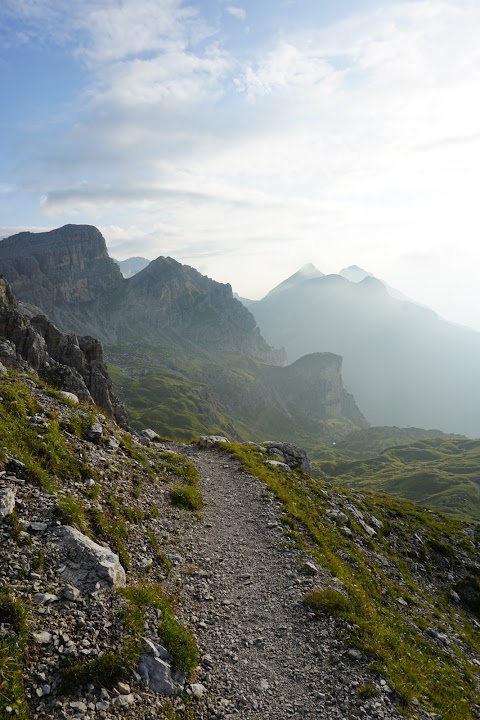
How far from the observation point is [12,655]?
9383 millimetres

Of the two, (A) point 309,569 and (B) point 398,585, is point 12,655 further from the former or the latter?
(B) point 398,585

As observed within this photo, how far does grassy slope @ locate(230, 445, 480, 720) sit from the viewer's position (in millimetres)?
15156

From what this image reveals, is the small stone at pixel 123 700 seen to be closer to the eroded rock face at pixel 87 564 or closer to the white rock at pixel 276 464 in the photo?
the eroded rock face at pixel 87 564

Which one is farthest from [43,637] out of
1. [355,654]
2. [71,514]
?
[355,654]

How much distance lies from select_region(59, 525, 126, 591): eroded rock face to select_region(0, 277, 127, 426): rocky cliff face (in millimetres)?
41065

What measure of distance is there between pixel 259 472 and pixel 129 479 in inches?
603

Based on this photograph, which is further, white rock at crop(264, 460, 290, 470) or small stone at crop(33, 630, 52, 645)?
white rock at crop(264, 460, 290, 470)

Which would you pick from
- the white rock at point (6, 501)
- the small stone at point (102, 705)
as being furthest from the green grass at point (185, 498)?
the small stone at point (102, 705)

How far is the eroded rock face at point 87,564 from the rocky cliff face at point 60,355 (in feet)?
135

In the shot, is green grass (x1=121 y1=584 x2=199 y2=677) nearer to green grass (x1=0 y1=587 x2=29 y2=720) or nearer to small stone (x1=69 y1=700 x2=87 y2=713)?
small stone (x1=69 y1=700 x2=87 y2=713)

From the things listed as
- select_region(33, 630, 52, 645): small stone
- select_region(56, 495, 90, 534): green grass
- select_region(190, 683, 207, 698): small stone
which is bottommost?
select_region(190, 683, 207, 698): small stone

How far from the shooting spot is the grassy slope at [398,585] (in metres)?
15.2

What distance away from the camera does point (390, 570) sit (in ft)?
101

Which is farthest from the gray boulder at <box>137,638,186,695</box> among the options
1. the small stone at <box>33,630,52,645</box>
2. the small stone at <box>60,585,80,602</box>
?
the small stone at <box>33,630,52,645</box>
